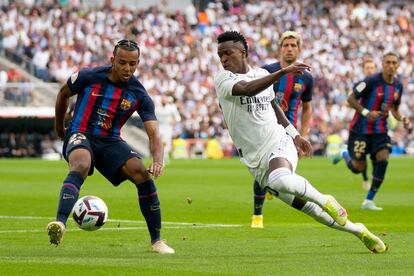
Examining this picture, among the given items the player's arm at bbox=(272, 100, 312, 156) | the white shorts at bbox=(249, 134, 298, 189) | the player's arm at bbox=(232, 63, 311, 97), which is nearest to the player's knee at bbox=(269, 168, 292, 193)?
the white shorts at bbox=(249, 134, 298, 189)

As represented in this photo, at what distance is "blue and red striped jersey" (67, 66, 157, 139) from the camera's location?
11969 millimetres

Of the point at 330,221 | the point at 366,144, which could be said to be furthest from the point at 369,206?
the point at 330,221

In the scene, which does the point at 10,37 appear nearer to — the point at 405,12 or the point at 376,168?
the point at 405,12

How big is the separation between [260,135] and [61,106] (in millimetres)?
2181

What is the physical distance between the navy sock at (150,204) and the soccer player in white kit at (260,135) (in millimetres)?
1030

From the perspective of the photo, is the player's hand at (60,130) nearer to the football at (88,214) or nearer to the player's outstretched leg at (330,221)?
the football at (88,214)

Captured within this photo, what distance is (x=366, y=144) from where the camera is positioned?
65.4 ft

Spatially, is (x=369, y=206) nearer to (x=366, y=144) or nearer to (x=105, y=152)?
(x=366, y=144)

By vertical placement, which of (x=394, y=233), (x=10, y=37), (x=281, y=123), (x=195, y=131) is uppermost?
(x=281, y=123)

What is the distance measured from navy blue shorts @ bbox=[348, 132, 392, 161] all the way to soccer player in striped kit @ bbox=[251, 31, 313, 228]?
375cm

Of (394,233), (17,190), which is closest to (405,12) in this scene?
(17,190)

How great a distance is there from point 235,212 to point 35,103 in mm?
25101

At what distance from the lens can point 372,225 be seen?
619 inches

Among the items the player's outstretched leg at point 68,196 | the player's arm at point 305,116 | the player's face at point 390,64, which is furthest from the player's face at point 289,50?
the player's outstretched leg at point 68,196
